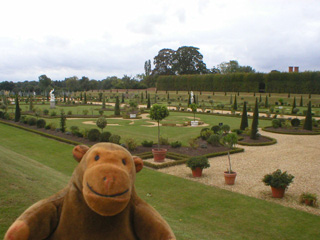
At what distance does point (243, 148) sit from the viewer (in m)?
15.7

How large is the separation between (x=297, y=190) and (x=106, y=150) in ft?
27.7

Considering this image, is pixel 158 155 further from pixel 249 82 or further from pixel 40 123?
pixel 249 82

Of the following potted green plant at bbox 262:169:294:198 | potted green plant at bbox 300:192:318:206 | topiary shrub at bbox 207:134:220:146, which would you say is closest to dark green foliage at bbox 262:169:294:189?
potted green plant at bbox 262:169:294:198

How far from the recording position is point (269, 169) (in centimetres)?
1194

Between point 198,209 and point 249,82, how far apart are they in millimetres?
49229

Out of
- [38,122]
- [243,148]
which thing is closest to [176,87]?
[38,122]

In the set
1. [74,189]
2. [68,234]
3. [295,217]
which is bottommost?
[295,217]

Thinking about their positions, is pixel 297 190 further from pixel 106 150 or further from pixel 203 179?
pixel 106 150

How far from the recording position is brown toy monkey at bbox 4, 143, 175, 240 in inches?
100

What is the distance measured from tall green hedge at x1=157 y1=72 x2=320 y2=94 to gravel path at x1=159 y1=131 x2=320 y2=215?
32989mm

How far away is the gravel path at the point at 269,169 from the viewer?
9.42 metres

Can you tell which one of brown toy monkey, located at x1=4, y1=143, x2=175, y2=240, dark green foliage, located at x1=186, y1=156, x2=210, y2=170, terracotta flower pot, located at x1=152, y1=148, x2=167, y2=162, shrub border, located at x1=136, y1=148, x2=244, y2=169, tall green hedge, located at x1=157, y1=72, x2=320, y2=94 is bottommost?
shrub border, located at x1=136, y1=148, x2=244, y2=169

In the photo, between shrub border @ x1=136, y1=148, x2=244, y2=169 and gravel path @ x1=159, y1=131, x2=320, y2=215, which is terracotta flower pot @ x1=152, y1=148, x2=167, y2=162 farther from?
gravel path @ x1=159, y1=131, x2=320, y2=215

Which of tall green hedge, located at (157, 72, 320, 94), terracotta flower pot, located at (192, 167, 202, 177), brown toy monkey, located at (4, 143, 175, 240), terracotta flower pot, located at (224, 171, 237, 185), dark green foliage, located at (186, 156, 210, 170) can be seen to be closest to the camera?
brown toy monkey, located at (4, 143, 175, 240)
